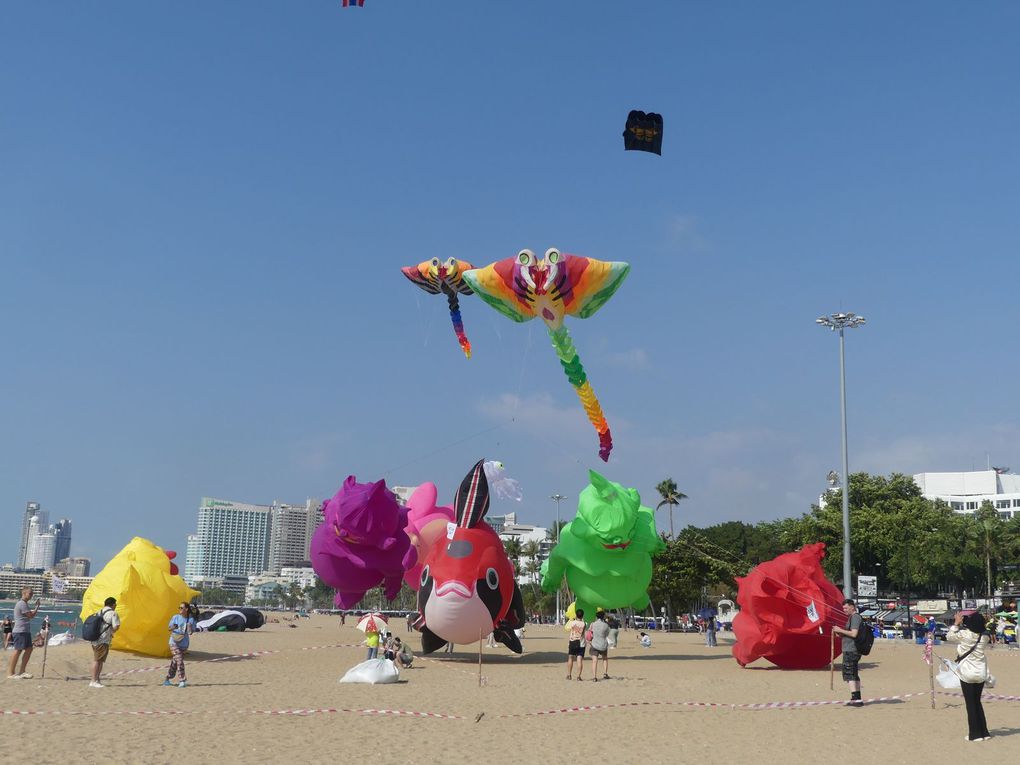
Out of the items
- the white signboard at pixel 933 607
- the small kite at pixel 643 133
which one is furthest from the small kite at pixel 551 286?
the white signboard at pixel 933 607

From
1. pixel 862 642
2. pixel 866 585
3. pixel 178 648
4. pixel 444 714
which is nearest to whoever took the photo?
pixel 444 714

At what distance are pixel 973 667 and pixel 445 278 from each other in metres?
16.1

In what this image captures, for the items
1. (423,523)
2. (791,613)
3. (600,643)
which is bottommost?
(600,643)

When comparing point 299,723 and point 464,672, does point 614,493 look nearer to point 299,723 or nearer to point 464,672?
point 464,672

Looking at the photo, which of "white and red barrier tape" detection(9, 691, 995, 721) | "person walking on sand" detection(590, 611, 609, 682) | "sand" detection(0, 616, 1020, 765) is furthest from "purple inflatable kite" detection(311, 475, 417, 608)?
"white and red barrier tape" detection(9, 691, 995, 721)

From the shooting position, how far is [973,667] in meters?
10.9

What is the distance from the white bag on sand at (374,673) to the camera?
16.8 metres

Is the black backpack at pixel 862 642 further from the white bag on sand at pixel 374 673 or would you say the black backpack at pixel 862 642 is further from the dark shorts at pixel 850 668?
the white bag on sand at pixel 374 673

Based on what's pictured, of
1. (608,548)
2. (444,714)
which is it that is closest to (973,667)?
(444,714)

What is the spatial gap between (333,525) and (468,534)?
4656 mm

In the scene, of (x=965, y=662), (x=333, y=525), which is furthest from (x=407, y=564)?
(x=965, y=662)

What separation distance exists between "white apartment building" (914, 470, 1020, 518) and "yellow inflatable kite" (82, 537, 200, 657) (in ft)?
349

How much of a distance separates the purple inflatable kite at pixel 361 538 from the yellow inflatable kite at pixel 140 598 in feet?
14.1

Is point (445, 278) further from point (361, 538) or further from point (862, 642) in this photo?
point (862, 642)
